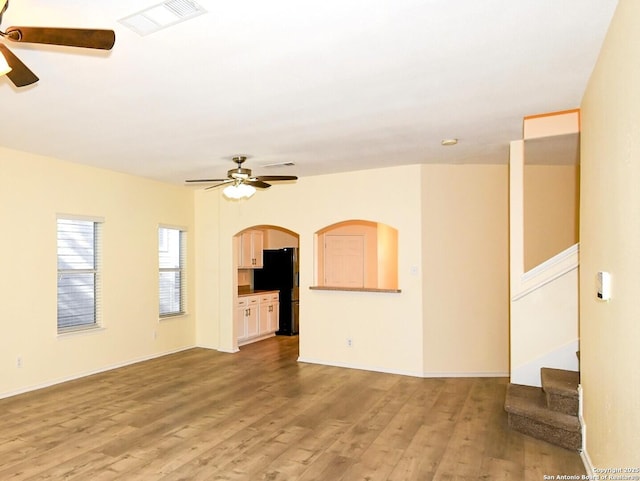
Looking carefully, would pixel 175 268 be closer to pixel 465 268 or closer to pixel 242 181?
pixel 242 181

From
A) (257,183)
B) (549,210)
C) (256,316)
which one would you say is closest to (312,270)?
(257,183)

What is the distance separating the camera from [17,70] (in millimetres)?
2055

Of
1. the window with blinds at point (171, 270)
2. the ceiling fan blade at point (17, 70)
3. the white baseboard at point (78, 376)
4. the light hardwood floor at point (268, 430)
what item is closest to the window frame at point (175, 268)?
the window with blinds at point (171, 270)

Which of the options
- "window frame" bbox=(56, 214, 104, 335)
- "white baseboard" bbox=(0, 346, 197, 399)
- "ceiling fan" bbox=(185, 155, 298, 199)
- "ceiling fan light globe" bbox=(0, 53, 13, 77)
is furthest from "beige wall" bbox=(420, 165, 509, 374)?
"ceiling fan light globe" bbox=(0, 53, 13, 77)

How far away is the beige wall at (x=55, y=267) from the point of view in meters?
4.70

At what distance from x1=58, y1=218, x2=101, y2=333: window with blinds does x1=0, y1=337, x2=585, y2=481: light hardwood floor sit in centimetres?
77

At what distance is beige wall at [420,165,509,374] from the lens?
5.39 m

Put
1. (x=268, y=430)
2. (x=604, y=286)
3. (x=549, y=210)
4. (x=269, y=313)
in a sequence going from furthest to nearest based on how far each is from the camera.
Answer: (x=269, y=313) < (x=549, y=210) < (x=268, y=430) < (x=604, y=286)

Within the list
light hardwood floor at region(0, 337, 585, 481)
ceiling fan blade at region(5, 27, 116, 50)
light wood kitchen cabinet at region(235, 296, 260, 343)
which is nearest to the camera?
ceiling fan blade at region(5, 27, 116, 50)

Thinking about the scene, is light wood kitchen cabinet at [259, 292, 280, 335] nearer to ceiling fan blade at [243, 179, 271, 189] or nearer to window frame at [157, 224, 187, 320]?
window frame at [157, 224, 187, 320]

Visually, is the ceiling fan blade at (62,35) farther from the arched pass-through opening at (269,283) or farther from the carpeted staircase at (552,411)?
the arched pass-through opening at (269,283)

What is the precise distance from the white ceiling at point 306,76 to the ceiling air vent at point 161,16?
→ 0.15ft

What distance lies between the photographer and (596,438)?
8.95 ft

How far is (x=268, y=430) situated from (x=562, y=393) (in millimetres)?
2415
